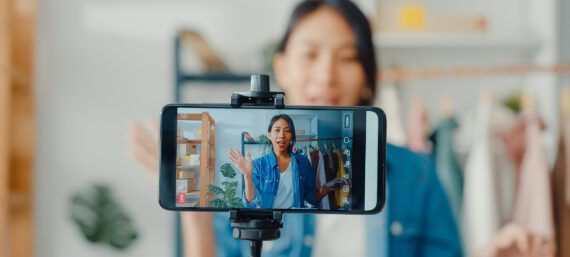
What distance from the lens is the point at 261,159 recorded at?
0.65m

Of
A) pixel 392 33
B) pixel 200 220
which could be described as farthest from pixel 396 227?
pixel 392 33

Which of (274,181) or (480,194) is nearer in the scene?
(274,181)

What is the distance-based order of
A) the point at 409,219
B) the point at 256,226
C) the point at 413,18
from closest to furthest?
the point at 256,226 → the point at 409,219 → the point at 413,18

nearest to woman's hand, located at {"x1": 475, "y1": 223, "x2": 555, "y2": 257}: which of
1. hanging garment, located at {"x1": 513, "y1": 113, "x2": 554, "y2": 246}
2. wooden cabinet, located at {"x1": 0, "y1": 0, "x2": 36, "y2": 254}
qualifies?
hanging garment, located at {"x1": 513, "y1": 113, "x2": 554, "y2": 246}

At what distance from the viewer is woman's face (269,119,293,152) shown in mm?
648

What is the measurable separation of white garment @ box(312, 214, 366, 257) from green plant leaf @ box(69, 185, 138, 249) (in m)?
1.16

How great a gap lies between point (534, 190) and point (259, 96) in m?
1.41

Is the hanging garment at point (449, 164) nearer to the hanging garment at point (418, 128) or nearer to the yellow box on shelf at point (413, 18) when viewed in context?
the hanging garment at point (418, 128)

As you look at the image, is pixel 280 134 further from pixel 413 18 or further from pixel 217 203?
pixel 413 18

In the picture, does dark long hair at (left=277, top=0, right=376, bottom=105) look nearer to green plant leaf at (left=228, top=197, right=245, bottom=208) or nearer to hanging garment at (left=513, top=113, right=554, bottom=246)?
green plant leaf at (left=228, top=197, right=245, bottom=208)

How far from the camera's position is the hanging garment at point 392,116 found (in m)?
1.97

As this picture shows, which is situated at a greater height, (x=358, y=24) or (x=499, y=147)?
(x=358, y=24)

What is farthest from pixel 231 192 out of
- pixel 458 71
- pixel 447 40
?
pixel 447 40

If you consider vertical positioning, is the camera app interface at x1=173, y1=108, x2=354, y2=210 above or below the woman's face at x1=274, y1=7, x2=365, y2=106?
below
